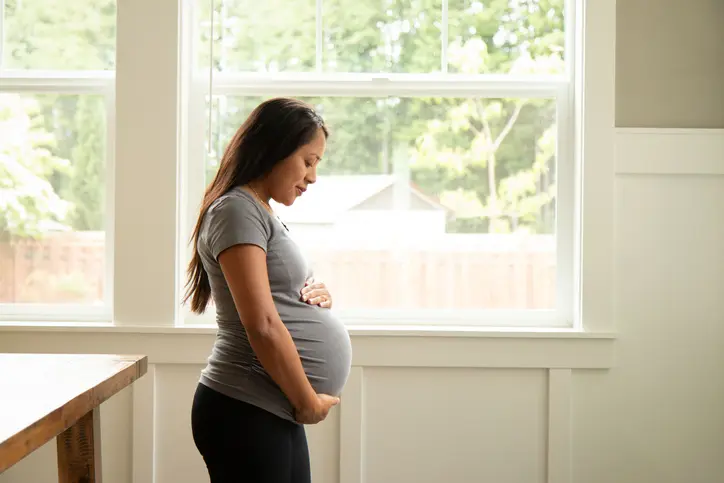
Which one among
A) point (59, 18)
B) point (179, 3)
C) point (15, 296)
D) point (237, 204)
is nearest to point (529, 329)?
point (237, 204)

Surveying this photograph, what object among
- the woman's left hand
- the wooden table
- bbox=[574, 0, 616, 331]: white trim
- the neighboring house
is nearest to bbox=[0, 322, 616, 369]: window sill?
bbox=[574, 0, 616, 331]: white trim

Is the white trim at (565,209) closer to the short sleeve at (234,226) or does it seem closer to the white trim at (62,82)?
the short sleeve at (234,226)

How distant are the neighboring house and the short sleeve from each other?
116 cm

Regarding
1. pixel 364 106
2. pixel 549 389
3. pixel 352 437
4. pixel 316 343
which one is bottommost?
pixel 352 437

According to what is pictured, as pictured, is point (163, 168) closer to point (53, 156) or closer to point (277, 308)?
point (53, 156)

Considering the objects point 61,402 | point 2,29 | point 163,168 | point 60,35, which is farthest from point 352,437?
point 2,29

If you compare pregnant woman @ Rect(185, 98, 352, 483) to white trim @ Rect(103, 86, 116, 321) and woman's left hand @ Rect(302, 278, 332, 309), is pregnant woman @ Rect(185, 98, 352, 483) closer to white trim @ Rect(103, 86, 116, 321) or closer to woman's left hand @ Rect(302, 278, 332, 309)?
woman's left hand @ Rect(302, 278, 332, 309)

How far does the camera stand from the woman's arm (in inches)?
60.1

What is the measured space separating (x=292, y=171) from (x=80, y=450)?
86 centimetres

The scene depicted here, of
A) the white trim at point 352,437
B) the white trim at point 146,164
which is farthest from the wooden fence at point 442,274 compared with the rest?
the white trim at point 352,437

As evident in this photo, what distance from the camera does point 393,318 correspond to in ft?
9.05

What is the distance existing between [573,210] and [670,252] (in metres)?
0.36

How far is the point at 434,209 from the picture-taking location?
109 inches

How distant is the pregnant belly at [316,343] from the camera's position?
1.68 metres
